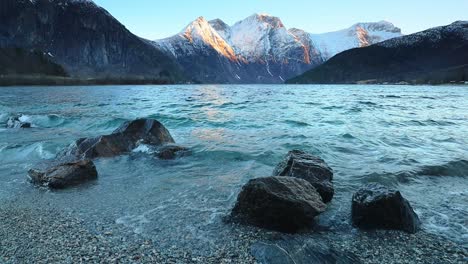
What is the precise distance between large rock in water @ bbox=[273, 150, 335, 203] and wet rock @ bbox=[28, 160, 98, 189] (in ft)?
25.1

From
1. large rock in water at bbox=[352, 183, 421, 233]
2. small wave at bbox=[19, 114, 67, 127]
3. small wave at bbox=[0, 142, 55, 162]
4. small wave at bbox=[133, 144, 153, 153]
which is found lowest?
small wave at bbox=[19, 114, 67, 127]

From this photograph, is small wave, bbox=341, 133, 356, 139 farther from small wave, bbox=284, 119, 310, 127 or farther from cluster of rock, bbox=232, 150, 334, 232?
cluster of rock, bbox=232, 150, 334, 232

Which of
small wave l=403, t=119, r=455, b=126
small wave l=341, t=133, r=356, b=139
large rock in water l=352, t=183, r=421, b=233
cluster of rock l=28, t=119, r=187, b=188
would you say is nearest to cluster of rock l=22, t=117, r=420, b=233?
large rock in water l=352, t=183, r=421, b=233

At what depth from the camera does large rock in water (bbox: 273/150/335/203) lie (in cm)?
1145

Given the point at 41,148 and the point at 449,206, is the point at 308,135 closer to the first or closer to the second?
the point at 449,206

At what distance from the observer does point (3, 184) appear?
1356 cm

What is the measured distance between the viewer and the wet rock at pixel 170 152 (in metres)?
18.0

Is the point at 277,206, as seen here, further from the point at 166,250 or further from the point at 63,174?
the point at 63,174

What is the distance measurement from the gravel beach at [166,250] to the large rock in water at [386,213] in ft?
0.99

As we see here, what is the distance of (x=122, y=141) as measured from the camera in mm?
19703

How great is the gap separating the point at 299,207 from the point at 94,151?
41.2 feet

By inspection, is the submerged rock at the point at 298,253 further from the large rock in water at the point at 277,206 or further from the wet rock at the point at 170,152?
the wet rock at the point at 170,152

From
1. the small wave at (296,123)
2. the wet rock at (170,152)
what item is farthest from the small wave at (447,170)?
the small wave at (296,123)

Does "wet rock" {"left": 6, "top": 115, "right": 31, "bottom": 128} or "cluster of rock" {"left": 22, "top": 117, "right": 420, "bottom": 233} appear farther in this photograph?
"wet rock" {"left": 6, "top": 115, "right": 31, "bottom": 128}
